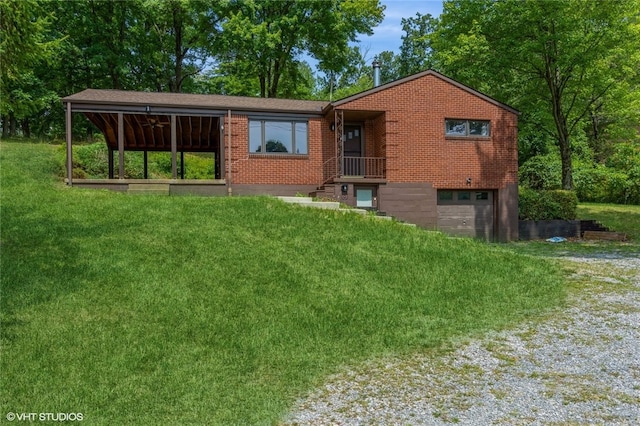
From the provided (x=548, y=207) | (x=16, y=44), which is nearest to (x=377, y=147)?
(x=548, y=207)

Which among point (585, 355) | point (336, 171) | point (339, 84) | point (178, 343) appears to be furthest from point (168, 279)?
point (339, 84)

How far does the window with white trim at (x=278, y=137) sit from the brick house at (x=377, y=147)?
0.04 m

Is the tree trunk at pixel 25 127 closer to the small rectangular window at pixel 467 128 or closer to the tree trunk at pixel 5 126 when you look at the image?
the tree trunk at pixel 5 126

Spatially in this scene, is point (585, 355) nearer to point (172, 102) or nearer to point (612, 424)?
point (612, 424)

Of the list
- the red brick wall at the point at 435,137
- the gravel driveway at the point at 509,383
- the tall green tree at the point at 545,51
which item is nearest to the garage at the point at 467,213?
the red brick wall at the point at 435,137

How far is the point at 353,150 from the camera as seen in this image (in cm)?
1761

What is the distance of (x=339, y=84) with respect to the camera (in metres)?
47.7

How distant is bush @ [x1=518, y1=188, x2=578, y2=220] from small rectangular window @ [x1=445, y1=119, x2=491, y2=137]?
339 centimetres

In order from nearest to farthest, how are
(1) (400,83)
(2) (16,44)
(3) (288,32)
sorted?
(2) (16,44)
(1) (400,83)
(3) (288,32)

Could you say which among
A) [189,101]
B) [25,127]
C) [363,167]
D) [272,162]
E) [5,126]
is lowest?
[363,167]

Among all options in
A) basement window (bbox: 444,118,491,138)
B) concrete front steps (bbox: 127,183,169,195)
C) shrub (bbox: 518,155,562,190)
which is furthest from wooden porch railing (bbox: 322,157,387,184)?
shrub (bbox: 518,155,562,190)

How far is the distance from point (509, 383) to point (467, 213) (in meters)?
12.8

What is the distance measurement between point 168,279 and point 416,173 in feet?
36.2

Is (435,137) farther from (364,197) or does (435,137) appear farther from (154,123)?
(154,123)
